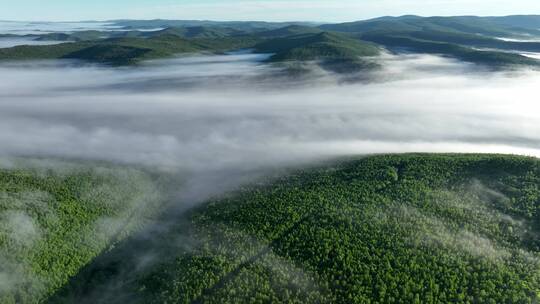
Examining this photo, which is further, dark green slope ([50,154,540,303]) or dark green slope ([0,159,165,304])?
dark green slope ([0,159,165,304])

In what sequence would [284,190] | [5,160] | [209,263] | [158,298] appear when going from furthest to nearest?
[5,160], [284,190], [209,263], [158,298]

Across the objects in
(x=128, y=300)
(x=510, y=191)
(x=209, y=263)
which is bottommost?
(x=128, y=300)

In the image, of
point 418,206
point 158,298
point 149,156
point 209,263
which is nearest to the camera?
point 158,298

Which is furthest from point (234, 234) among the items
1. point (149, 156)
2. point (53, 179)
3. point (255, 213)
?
point (149, 156)

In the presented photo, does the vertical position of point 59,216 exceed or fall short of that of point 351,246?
it falls short

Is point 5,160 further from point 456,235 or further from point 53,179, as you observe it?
point 456,235

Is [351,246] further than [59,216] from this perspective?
No

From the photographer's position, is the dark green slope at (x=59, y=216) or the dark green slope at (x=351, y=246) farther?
the dark green slope at (x=59, y=216)

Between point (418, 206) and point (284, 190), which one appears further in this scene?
point (284, 190)
